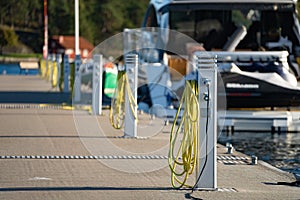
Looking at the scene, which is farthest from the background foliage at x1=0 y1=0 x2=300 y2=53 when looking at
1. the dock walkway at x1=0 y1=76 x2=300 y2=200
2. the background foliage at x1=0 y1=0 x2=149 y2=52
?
the dock walkway at x1=0 y1=76 x2=300 y2=200

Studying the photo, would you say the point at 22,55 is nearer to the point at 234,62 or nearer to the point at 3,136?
the point at 234,62

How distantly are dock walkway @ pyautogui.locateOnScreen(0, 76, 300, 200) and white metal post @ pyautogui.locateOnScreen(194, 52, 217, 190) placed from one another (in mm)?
352

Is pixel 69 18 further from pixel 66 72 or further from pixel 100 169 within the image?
pixel 100 169

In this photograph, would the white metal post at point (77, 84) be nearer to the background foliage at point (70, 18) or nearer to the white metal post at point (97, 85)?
the white metal post at point (97, 85)

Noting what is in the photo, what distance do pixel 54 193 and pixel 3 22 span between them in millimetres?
87943

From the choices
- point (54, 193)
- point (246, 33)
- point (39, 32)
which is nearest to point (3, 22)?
point (39, 32)

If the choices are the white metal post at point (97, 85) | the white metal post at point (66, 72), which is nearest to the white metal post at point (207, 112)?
the white metal post at point (97, 85)

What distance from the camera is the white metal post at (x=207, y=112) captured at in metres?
10.1

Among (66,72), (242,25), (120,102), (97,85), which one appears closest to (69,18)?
(66,72)

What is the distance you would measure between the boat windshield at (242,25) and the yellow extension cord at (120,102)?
288 inches

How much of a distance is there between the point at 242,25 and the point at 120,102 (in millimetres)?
9124

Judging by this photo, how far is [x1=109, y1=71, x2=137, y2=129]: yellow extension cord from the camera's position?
51.0 feet

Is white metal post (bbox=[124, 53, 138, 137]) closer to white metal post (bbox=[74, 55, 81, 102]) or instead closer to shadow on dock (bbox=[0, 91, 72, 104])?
white metal post (bbox=[74, 55, 81, 102])

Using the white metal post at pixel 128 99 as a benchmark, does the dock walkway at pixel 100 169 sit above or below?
below
